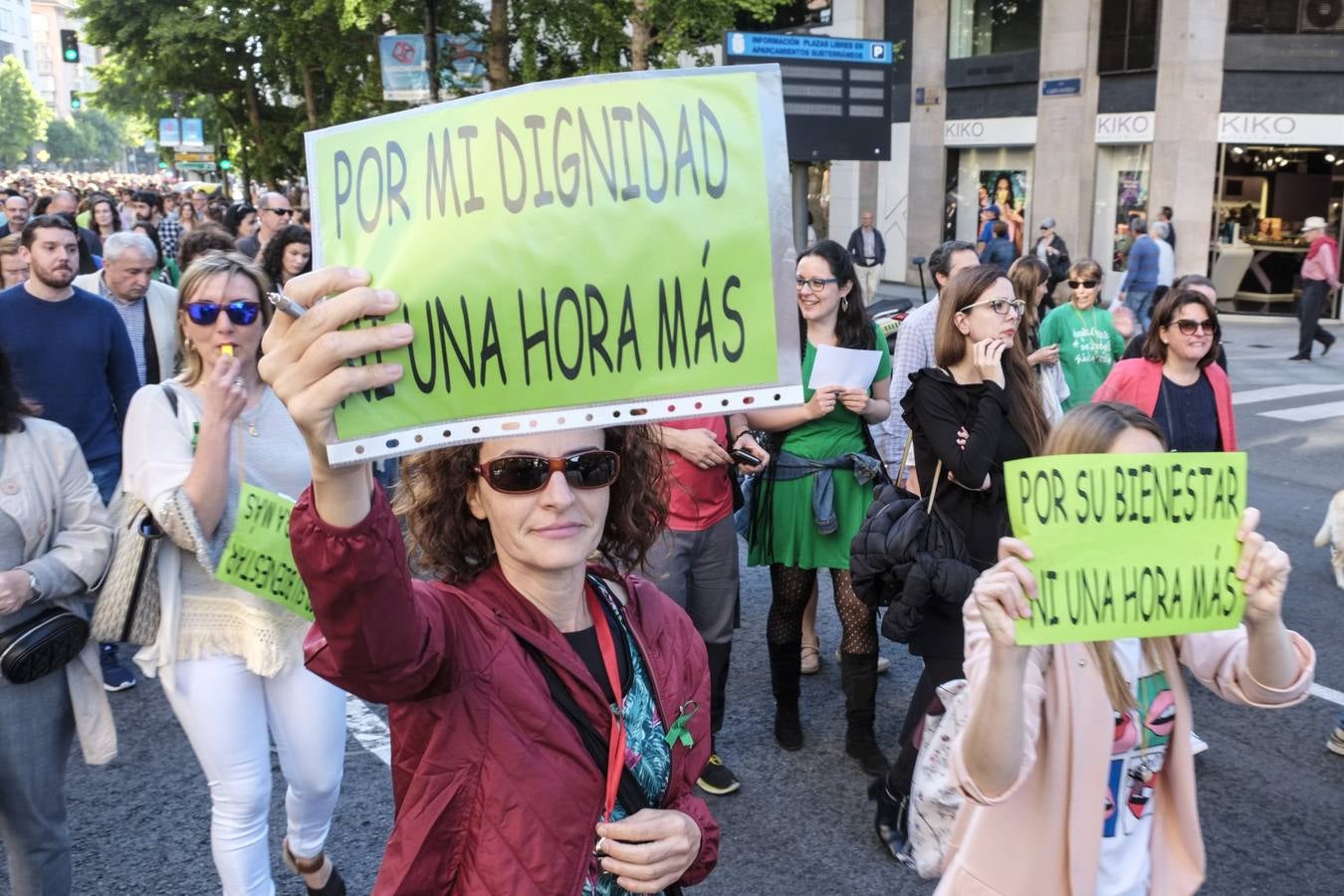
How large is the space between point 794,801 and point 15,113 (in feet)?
413

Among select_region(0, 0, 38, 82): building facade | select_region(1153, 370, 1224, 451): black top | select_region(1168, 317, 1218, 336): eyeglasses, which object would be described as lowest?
select_region(1153, 370, 1224, 451): black top

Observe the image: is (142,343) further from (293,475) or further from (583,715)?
(583,715)

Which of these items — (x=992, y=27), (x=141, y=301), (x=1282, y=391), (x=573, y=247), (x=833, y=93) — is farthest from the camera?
(x=992, y=27)

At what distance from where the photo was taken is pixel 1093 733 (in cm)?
240

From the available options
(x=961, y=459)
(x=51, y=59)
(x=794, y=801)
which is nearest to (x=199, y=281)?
(x=961, y=459)

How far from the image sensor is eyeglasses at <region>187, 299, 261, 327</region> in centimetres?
356

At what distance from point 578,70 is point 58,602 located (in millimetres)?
20743

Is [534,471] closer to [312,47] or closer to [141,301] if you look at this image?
[141,301]

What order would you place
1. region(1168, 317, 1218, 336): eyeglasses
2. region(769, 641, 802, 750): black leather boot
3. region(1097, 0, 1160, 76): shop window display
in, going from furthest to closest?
1. region(1097, 0, 1160, 76): shop window display
2. region(1168, 317, 1218, 336): eyeglasses
3. region(769, 641, 802, 750): black leather boot

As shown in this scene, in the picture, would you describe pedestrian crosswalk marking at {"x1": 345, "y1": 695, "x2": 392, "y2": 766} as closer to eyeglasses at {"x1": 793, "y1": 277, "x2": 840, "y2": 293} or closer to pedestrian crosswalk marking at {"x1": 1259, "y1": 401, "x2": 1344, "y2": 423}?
eyeglasses at {"x1": 793, "y1": 277, "x2": 840, "y2": 293}

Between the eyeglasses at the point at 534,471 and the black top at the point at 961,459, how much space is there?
2.25 m

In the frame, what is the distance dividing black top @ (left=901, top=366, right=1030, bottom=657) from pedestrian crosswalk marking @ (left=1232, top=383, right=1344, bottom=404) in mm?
10901

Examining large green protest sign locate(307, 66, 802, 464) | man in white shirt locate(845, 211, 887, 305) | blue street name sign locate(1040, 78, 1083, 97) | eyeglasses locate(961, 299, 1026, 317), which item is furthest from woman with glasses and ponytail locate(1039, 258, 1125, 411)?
blue street name sign locate(1040, 78, 1083, 97)

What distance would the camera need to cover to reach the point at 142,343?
21.7 ft
